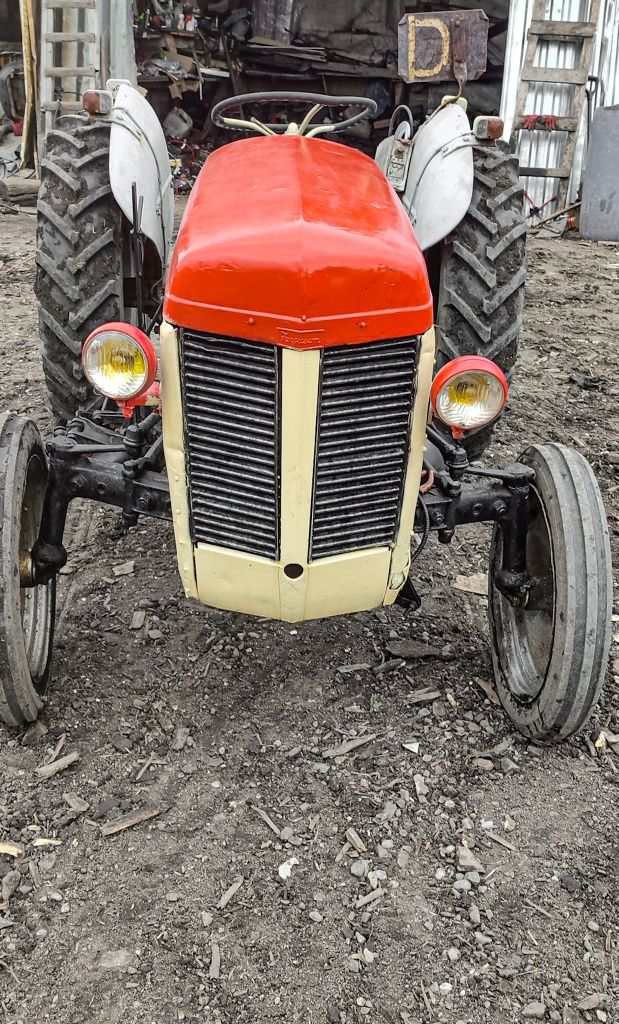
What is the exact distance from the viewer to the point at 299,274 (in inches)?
89.0

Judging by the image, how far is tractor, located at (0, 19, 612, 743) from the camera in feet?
7.71

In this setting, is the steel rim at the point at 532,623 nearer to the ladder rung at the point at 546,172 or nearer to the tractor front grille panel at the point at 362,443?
the tractor front grille panel at the point at 362,443

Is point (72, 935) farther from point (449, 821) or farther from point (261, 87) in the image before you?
point (261, 87)

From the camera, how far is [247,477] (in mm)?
2516

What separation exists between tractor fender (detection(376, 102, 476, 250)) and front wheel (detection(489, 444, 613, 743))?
4.20ft

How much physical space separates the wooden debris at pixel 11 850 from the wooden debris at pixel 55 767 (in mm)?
256

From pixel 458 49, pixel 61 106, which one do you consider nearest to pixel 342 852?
pixel 61 106

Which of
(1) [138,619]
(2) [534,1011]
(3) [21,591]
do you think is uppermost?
(3) [21,591]

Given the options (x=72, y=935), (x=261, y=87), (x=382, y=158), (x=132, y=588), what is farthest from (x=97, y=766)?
(x=261, y=87)

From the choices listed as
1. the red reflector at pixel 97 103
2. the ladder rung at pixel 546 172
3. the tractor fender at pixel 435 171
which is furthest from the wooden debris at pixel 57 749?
the ladder rung at pixel 546 172

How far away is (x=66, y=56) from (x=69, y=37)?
1.36 ft

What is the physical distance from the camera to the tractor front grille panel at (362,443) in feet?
7.87

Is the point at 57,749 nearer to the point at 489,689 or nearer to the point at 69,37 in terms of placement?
the point at 489,689

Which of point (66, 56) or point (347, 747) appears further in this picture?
point (66, 56)
